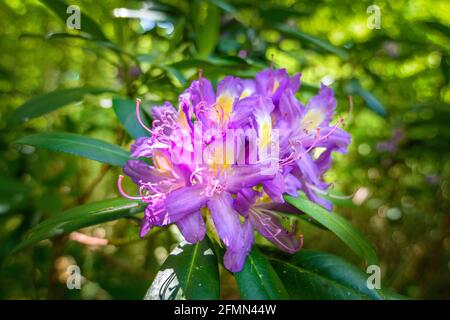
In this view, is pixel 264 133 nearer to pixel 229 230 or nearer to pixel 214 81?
pixel 229 230

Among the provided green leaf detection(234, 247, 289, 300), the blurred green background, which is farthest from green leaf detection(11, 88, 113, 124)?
green leaf detection(234, 247, 289, 300)

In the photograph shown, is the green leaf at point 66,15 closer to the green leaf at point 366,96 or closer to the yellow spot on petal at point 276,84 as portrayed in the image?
the yellow spot on petal at point 276,84

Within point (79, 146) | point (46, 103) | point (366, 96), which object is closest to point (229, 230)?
point (79, 146)

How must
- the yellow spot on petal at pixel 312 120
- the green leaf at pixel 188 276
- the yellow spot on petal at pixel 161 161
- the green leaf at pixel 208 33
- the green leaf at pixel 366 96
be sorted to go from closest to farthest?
the green leaf at pixel 188 276
the yellow spot on petal at pixel 161 161
the yellow spot on petal at pixel 312 120
the green leaf at pixel 208 33
the green leaf at pixel 366 96

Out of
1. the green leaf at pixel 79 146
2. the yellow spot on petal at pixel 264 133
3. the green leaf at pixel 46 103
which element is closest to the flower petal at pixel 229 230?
the yellow spot on petal at pixel 264 133

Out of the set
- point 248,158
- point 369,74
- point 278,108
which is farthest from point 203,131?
point 369,74

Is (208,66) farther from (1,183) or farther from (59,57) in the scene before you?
(59,57)
